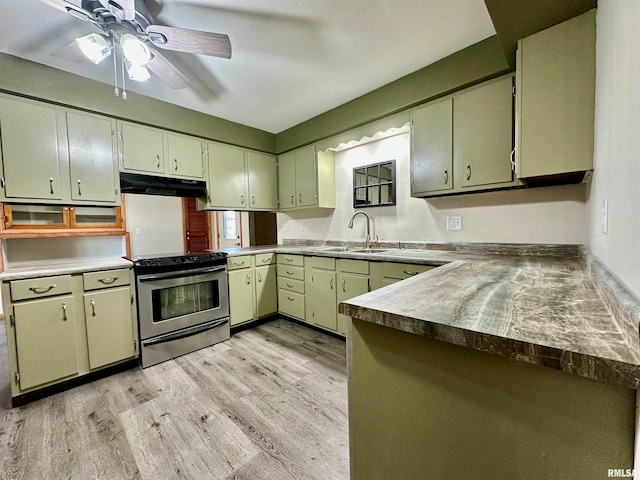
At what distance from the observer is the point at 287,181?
3621 millimetres

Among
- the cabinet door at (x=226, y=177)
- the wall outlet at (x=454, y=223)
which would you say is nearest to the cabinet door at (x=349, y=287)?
the wall outlet at (x=454, y=223)

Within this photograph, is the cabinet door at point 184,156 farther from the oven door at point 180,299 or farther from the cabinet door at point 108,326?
the cabinet door at point 108,326

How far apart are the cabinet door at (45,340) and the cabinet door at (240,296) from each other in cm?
127

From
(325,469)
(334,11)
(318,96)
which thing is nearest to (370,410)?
(325,469)

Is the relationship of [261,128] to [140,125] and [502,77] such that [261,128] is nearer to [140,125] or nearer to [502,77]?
[140,125]

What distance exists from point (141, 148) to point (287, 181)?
164cm

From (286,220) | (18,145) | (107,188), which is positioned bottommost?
(286,220)

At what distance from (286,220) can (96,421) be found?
292 centimetres

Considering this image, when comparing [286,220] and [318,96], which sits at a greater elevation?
[318,96]

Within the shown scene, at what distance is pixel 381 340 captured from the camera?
0.82 m

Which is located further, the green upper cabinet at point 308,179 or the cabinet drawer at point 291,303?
the green upper cabinet at point 308,179

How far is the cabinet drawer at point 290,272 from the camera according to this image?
10.0 ft

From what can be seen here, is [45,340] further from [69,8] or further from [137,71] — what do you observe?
[69,8]

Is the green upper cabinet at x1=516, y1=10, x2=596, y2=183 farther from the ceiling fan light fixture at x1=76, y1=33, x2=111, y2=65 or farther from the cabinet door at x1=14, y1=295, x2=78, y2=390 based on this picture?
the cabinet door at x1=14, y1=295, x2=78, y2=390
